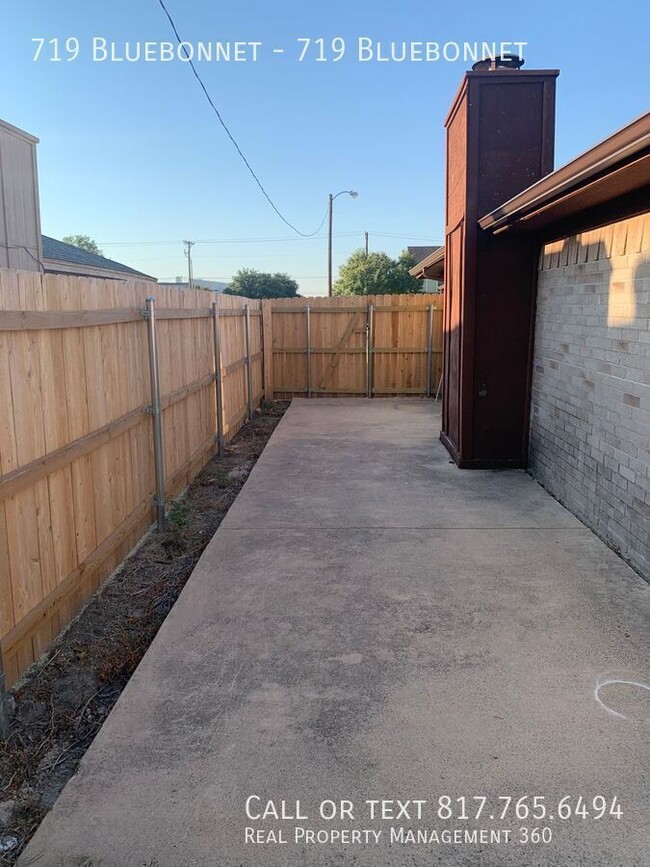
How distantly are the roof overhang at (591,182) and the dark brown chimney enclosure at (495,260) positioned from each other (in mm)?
952

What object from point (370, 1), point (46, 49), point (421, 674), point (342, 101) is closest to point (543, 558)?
point (421, 674)

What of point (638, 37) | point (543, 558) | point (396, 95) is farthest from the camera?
point (396, 95)

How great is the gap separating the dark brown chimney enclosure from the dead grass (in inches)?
132

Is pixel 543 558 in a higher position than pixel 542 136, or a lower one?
lower

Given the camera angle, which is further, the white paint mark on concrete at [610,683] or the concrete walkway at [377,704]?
the white paint mark on concrete at [610,683]

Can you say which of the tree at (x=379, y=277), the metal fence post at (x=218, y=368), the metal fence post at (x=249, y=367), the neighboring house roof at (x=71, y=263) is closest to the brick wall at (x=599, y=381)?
the metal fence post at (x=218, y=368)

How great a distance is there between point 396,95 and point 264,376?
5.93m

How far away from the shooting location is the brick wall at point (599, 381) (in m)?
4.32

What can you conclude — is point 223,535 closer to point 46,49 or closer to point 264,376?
point 46,49

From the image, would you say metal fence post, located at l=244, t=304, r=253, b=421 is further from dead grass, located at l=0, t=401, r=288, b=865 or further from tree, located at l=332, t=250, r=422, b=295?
tree, located at l=332, t=250, r=422, b=295

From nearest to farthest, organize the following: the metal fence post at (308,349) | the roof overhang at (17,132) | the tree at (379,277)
Answer: the roof overhang at (17,132) < the metal fence post at (308,349) < the tree at (379,277)

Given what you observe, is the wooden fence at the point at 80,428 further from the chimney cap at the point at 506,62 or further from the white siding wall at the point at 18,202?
the chimney cap at the point at 506,62

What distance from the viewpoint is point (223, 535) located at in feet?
16.7

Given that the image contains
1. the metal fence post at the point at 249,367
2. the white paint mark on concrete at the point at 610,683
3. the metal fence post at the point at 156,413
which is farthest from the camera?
the metal fence post at the point at 249,367
